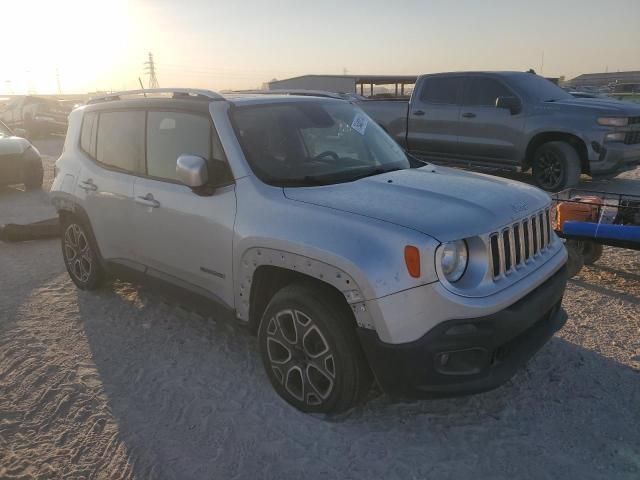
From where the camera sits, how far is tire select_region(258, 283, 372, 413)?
2898mm

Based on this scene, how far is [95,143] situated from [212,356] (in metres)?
2.18

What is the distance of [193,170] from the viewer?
3311mm

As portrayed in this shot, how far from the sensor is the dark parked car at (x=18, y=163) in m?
10.5

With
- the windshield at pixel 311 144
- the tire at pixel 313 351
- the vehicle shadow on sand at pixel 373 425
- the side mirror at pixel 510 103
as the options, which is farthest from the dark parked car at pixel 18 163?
the tire at pixel 313 351

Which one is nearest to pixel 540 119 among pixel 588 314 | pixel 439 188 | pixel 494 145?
pixel 494 145

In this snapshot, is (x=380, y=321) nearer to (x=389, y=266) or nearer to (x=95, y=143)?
(x=389, y=266)

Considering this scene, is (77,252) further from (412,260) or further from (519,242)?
(519,242)

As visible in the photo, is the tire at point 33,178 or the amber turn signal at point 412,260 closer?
the amber turn signal at point 412,260

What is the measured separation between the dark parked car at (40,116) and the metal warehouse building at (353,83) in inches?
333

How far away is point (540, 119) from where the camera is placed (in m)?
8.62

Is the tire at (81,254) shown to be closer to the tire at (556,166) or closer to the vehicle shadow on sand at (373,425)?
the vehicle shadow on sand at (373,425)

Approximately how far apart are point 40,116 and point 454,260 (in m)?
22.6

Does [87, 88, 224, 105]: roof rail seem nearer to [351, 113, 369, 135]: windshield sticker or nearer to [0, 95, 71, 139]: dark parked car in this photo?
[351, 113, 369, 135]: windshield sticker

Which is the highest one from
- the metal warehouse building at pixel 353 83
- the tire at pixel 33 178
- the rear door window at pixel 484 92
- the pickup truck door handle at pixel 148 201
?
the metal warehouse building at pixel 353 83
